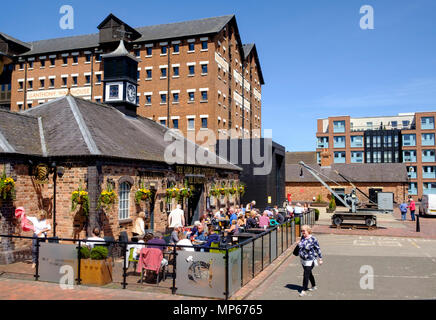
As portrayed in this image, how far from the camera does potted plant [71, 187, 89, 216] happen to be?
13.9 m

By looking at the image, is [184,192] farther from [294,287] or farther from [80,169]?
[294,287]

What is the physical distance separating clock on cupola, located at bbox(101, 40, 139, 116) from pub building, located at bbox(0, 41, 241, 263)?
6.83ft

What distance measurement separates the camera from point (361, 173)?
52.6 m

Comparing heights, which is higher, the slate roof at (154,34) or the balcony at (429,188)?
the slate roof at (154,34)

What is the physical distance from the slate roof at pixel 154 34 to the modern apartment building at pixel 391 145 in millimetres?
34631

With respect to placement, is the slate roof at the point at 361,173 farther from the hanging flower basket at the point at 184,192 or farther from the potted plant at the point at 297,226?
the hanging flower basket at the point at 184,192

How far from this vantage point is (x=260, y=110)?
188 ft

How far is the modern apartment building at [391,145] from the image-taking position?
72.1m

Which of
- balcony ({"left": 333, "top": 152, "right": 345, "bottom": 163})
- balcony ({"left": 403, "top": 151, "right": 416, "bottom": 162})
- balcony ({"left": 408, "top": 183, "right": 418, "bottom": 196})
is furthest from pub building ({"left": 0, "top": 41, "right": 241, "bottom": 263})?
balcony ({"left": 333, "top": 152, "right": 345, "bottom": 163})

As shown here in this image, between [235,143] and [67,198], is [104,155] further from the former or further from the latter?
[235,143]

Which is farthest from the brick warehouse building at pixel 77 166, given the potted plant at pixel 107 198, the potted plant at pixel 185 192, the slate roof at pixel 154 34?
the slate roof at pixel 154 34

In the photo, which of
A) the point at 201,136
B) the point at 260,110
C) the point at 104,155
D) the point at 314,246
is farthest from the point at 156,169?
the point at 260,110

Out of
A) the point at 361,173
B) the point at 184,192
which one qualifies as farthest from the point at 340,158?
the point at 184,192

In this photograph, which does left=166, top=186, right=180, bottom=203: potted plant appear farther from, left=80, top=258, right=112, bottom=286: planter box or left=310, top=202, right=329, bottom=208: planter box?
left=310, top=202, right=329, bottom=208: planter box
